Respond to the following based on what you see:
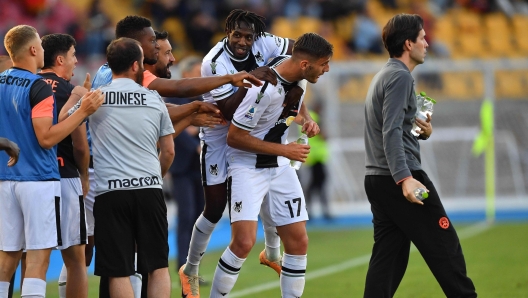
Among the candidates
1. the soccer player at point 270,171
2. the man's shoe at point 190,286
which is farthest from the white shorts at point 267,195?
the man's shoe at point 190,286

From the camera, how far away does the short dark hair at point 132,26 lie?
22.6 ft

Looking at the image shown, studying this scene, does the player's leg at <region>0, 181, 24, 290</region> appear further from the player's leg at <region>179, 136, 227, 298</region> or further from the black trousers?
the black trousers

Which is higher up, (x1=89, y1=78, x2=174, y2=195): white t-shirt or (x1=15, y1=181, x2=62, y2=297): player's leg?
(x1=89, y1=78, x2=174, y2=195): white t-shirt

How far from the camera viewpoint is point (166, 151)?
6.57 metres

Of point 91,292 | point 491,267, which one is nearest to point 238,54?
point 91,292

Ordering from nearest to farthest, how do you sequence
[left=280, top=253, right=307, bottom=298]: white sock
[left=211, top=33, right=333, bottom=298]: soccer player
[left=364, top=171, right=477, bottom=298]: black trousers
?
1. [left=364, top=171, right=477, bottom=298]: black trousers
2. [left=211, top=33, right=333, bottom=298]: soccer player
3. [left=280, top=253, right=307, bottom=298]: white sock

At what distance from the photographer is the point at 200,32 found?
20.9 meters

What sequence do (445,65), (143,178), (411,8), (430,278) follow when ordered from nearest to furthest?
1. (143,178)
2. (430,278)
3. (445,65)
4. (411,8)

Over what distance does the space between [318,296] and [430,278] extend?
1.79m

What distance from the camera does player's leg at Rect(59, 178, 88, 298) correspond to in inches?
262

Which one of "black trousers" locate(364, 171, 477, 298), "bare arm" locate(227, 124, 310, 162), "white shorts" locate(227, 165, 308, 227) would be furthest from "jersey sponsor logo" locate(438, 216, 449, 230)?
"white shorts" locate(227, 165, 308, 227)

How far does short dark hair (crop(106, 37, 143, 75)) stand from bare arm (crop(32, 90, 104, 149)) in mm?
273

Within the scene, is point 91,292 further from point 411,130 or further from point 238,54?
point 411,130

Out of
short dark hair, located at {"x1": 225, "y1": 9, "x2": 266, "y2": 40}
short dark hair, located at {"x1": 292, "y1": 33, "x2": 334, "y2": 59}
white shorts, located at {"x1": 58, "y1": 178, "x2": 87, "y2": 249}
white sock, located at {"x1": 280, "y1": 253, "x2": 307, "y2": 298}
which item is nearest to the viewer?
white shorts, located at {"x1": 58, "y1": 178, "x2": 87, "y2": 249}
